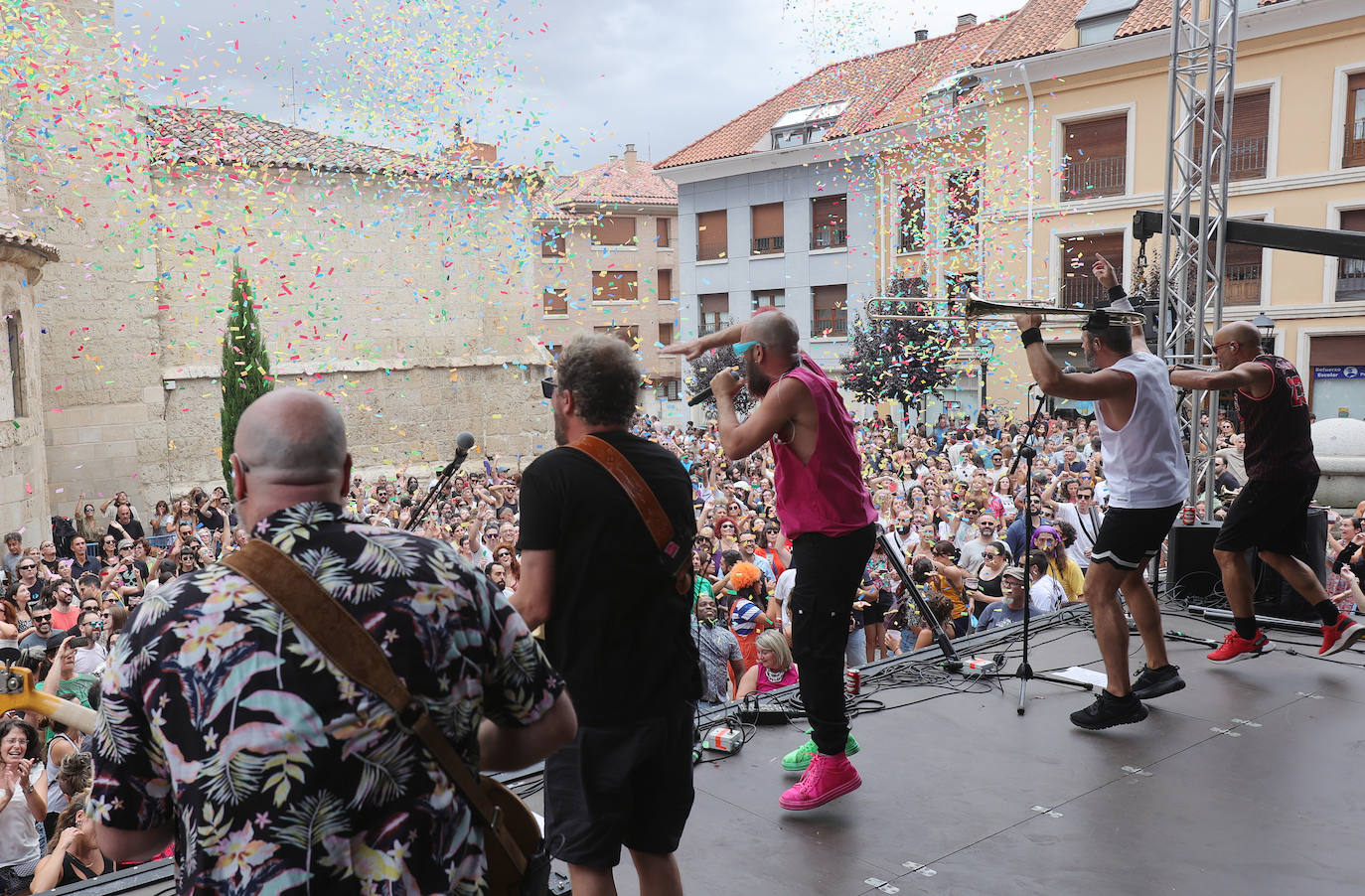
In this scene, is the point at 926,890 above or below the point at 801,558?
below

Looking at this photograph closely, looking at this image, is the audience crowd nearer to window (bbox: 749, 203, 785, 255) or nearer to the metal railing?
window (bbox: 749, 203, 785, 255)

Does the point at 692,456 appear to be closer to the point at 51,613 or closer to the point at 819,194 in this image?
the point at 51,613

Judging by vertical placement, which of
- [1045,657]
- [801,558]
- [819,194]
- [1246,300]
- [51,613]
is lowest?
[51,613]

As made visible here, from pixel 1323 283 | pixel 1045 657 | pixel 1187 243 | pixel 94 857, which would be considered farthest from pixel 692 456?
pixel 1323 283

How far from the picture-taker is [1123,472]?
3.84 metres

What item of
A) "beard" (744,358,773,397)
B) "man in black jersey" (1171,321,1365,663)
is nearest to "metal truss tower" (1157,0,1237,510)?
"man in black jersey" (1171,321,1365,663)

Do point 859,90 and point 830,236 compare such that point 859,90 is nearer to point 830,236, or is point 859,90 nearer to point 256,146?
point 830,236

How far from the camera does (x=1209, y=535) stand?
5.92 meters

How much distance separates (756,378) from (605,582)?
1201 mm

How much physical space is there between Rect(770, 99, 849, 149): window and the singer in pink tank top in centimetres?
2444

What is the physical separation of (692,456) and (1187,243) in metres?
8.60

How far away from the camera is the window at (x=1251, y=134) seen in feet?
61.3

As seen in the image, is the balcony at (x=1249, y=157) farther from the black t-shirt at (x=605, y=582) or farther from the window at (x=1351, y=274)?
the black t-shirt at (x=605, y=582)

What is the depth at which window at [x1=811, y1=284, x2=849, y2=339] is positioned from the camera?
25844 millimetres
